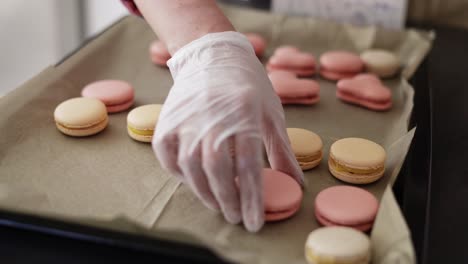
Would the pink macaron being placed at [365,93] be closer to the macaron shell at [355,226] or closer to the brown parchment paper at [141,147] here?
the brown parchment paper at [141,147]

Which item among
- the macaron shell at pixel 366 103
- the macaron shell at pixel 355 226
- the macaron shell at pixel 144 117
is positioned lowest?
the macaron shell at pixel 366 103

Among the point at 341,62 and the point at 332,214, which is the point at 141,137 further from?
the point at 341,62

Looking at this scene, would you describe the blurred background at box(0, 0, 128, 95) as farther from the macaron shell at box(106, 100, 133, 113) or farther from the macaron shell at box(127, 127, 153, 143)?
the macaron shell at box(127, 127, 153, 143)

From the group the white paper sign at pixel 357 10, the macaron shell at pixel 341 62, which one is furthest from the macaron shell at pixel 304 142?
the white paper sign at pixel 357 10

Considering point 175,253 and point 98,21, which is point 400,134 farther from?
point 98,21

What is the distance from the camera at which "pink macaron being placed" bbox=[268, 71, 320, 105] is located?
50.7 inches

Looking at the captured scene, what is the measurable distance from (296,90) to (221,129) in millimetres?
508

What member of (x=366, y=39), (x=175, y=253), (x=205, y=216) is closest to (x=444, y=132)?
(x=366, y=39)

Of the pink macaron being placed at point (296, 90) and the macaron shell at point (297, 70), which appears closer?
the pink macaron being placed at point (296, 90)

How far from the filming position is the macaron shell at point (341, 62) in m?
1.43


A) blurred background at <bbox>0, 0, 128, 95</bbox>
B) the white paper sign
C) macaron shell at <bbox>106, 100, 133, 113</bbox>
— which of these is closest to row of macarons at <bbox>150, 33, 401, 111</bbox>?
the white paper sign

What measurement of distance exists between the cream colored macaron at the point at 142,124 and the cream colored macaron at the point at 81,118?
58 millimetres

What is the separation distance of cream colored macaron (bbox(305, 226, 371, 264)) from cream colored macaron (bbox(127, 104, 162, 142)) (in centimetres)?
42

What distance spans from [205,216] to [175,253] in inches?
6.7
